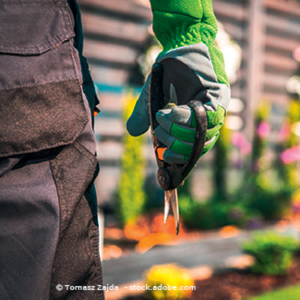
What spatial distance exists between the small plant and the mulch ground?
19 centimetres

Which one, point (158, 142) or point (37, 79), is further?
point (158, 142)

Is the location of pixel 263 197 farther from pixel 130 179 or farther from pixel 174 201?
pixel 174 201

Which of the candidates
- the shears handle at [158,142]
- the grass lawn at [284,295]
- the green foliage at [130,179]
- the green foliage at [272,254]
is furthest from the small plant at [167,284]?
the shears handle at [158,142]

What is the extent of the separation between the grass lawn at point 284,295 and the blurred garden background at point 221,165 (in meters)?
0.04

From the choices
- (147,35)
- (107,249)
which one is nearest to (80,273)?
(107,249)

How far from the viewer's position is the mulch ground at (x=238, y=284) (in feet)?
9.00

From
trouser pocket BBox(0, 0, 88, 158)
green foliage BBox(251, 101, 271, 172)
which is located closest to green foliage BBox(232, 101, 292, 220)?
green foliage BBox(251, 101, 271, 172)

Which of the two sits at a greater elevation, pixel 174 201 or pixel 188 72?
pixel 188 72

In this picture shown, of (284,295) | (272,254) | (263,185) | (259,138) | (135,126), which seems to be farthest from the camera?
(259,138)

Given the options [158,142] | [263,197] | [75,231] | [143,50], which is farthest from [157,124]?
[263,197]

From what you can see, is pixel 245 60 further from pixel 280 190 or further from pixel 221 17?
pixel 280 190

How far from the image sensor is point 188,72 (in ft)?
3.14

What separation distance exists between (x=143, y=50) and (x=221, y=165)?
79.1 inches

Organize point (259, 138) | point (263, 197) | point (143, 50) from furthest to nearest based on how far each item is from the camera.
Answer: point (259, 138) < point (263, 197) < point (143, 50)
